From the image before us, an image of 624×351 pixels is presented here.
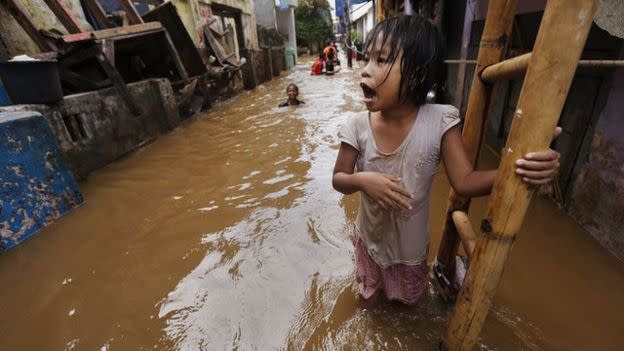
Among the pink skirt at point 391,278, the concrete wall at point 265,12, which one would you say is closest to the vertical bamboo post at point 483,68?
the pink skirt at point 391,278

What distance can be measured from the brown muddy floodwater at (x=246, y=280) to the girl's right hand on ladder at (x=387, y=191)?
3.32ft

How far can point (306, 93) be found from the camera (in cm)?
1078

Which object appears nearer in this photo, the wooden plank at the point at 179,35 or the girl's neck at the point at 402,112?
the girl's neck at the point at 402,112

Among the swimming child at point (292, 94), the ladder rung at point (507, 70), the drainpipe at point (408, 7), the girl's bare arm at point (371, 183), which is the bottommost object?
the swimming child at point (292, 94)

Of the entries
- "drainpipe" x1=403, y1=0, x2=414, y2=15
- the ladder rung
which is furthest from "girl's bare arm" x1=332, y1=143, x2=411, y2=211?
"drainpipe" x1=403, y1=0, x2=414, y2=15

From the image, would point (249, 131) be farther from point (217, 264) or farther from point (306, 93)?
point (306, 93)

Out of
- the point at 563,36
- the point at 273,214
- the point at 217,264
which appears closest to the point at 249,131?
the point at 273,214

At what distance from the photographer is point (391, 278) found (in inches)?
62.7

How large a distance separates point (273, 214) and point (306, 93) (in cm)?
829

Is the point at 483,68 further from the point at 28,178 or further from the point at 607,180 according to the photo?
the point at 28,178

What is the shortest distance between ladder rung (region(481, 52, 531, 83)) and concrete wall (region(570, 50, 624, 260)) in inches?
68.2

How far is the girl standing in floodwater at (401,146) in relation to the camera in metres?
1.11

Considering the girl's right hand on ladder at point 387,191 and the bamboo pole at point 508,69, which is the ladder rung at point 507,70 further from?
the girl's right hand on ladder at point 387,191

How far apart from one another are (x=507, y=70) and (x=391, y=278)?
3.47ft
